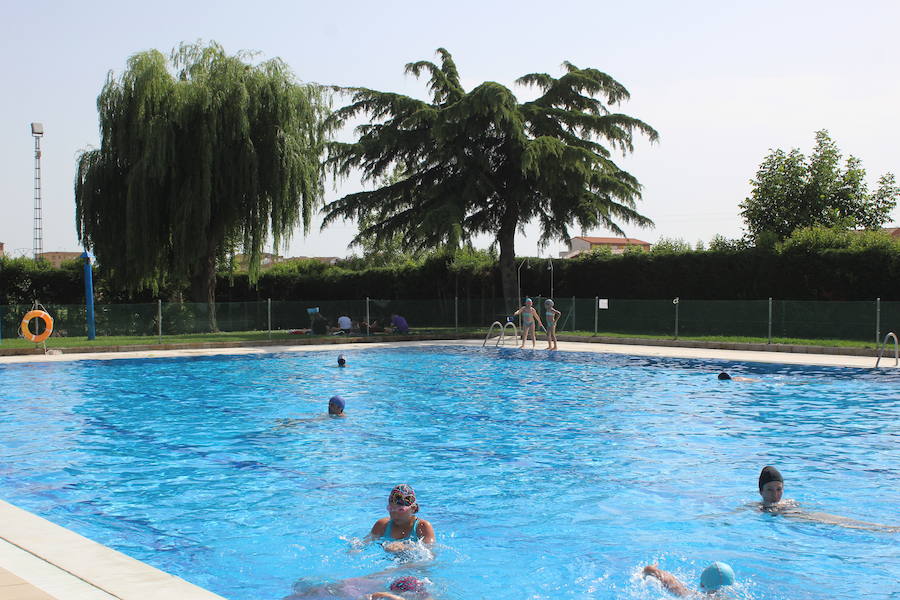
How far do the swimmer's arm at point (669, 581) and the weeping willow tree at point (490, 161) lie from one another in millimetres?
27378

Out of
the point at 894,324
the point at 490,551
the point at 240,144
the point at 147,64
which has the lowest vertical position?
the point at 490,551

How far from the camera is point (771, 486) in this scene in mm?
8375

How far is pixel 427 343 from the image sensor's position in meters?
33.1

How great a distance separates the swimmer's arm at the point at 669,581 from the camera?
6.15 metres

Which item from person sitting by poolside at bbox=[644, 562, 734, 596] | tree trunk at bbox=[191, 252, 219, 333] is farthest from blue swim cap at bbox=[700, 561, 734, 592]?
tree trunk at bbox=[191, 252, 219, 333]

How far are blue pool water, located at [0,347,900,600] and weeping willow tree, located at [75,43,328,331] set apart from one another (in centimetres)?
1540

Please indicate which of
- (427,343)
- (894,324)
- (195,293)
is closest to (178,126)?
(195,293)

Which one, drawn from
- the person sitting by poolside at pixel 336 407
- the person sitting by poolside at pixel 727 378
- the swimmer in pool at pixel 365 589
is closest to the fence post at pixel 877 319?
the person sitting by poolside at pixel 727 378

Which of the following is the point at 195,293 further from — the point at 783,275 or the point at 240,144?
the point at 783,275

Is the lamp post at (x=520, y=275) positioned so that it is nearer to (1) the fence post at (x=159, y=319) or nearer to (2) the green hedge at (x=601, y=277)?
(2) the green hedge at (x=601, y=277)

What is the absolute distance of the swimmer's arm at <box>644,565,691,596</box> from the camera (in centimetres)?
615

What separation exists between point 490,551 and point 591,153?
94.3 ft

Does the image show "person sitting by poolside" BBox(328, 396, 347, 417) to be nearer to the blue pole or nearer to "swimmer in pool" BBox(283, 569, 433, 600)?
"swimmer in pool" BBox(283, 569, 433, 600)

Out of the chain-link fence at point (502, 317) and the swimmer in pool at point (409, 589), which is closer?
the swimmer in pool at point (409, 589)
